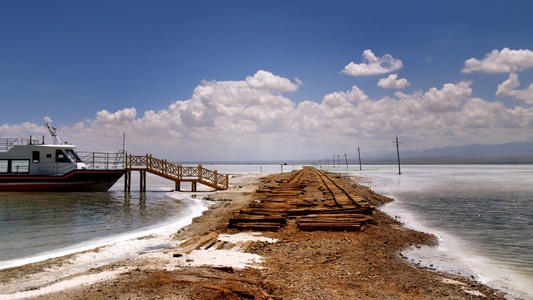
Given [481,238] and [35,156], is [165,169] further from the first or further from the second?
[481,238]

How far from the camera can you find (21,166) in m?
31.5

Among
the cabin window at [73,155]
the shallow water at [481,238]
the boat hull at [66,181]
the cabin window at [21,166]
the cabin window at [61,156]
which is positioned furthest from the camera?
the cabin window at [73,155]

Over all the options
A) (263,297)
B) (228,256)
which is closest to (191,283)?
(263,297)

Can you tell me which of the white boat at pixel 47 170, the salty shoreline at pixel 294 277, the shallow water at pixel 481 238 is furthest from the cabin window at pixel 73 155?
the shallow water at pixel 481 238

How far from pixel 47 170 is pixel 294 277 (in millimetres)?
31551

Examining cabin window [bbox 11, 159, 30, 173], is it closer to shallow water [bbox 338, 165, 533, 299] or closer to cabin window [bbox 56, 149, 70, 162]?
cabin window [bbox 56, 149, 70, 162]

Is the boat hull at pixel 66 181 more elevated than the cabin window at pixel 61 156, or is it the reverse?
the cabin window at pixel 61 156

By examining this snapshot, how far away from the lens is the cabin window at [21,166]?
103 feet

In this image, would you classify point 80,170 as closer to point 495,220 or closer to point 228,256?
point 228,256

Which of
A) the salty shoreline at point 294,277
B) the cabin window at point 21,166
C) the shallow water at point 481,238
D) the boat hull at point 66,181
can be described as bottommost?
the shallow water at point 481,238

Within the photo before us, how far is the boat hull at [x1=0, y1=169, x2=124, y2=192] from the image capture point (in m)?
30.5

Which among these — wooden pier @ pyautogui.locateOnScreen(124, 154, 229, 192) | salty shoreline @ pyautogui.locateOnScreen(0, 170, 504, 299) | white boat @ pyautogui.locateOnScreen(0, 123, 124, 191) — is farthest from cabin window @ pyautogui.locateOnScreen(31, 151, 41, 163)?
salty shoreline @ pyautogui.locateOnScreen(0, 170, 504, 299)

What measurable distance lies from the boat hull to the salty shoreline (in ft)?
81.1

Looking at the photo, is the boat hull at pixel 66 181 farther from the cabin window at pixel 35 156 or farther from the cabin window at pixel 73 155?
the cabin window at pixel 73 155
